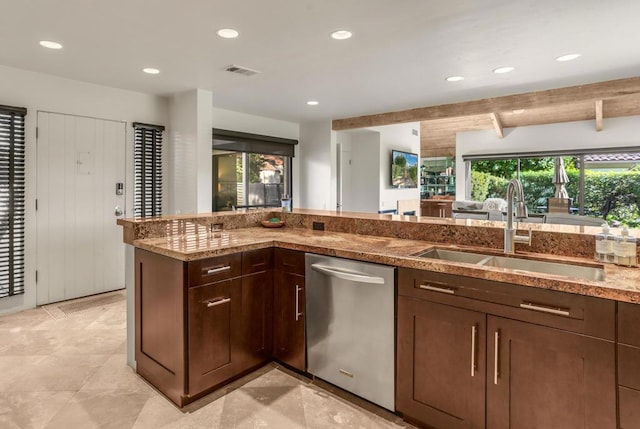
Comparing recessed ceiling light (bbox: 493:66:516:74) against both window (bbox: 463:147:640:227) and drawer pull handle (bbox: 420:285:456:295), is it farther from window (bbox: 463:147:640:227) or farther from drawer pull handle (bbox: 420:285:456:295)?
window (bbox: 463:147:640:227)

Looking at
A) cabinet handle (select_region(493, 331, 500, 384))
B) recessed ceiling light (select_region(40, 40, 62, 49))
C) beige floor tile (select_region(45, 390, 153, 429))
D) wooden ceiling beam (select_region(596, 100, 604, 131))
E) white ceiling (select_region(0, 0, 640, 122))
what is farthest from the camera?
wooden ceiling beam (select_region(596, 100, 604, 131))

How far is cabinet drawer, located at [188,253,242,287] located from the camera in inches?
82.0

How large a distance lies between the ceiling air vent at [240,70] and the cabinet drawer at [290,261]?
2133 millimetres

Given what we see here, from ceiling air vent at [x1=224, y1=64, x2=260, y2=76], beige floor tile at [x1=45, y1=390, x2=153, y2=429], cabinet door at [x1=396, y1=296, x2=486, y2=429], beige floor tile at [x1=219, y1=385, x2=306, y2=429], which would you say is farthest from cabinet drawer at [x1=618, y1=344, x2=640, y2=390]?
ceiling air vent at [x1=224, y1=64, x2=260, y2=76]

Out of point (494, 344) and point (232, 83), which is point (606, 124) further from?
point (494, 344)

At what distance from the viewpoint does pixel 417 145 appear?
29.3 feet

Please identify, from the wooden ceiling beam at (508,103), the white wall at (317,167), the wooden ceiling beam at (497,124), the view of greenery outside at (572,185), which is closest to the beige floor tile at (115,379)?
the white wall at (317,167)

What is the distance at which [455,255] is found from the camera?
7.51 feet

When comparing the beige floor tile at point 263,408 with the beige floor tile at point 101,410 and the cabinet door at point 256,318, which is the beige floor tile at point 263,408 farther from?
the beige floor tile at point 101,410

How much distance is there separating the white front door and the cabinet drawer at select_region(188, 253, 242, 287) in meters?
2.90

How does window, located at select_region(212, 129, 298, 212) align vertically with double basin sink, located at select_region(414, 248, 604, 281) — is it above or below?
above

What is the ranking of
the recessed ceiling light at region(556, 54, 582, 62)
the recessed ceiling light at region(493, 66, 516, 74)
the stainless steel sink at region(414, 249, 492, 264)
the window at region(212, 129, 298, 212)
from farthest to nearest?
1. the window at region(212, 129, 298, 212)
2. the recessed ceiling light at region(493, 66, 516, 74)
3. the recessed ceiling light at region(556, 54, 582, 62)
4. the stainless steel sink at region(414, 249, 492, 264)

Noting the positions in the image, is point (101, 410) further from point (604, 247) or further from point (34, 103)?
point (34, 103)

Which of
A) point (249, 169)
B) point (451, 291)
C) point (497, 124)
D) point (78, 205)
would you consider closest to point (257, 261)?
point (451, 291)
